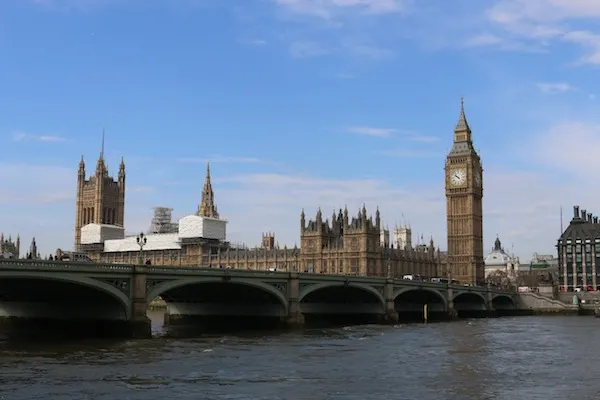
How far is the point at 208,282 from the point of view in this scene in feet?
192

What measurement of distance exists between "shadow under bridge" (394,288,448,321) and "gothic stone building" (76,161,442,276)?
3169cm

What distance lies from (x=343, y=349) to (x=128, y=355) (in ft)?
46.0

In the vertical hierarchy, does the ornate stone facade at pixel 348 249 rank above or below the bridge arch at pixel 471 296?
above

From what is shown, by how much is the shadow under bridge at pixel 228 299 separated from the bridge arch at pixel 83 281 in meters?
8.90

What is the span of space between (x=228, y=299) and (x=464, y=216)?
335 ft

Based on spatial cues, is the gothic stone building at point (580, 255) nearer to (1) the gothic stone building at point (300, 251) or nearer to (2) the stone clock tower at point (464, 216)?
(2) the stone clock tower at point (464, 216)

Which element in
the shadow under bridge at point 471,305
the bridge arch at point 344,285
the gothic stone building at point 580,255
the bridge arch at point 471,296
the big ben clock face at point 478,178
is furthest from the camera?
the big ben clock face at point 478,178

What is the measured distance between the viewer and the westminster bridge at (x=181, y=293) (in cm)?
4791

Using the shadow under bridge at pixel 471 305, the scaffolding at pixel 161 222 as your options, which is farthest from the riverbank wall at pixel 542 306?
the scaffolding at pixel 161 222

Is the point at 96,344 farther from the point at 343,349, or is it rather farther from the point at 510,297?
the point at 510,297

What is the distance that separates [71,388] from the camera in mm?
29750

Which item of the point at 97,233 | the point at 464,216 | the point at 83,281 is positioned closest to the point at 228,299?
the point at 83,281

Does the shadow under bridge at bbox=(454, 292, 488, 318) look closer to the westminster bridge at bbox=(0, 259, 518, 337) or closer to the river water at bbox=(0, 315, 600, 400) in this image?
the westminster bridge at bbox=(0, 259, 518, 337)

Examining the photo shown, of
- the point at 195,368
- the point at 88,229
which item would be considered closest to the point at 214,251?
the point at 88,229
